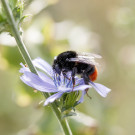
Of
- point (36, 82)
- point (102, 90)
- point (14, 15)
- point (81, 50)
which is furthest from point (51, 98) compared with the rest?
point (81, 50)

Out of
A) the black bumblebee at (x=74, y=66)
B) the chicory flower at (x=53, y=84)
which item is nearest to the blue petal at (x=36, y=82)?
the chicory flower at (x=53, y=84)

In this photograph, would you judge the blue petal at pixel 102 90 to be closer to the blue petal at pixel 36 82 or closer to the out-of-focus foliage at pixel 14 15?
the blue petal at pixel 36 82

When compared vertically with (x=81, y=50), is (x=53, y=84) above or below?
above

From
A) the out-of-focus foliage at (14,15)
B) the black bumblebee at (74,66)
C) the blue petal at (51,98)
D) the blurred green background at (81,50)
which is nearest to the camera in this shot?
the blue petal at (51,98)

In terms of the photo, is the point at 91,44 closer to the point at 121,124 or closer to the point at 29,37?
the point at 29,37

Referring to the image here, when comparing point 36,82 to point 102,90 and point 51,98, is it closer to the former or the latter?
point 51,98

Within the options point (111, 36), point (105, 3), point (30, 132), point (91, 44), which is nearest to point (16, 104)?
point (30, 132)

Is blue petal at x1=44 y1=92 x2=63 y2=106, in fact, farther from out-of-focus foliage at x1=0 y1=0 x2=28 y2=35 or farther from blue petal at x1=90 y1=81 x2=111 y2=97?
out-of-focus foliage at x1=0 y1=0 x2=28 y2=35

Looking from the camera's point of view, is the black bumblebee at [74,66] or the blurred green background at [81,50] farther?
the blurred green background at [81,50]
